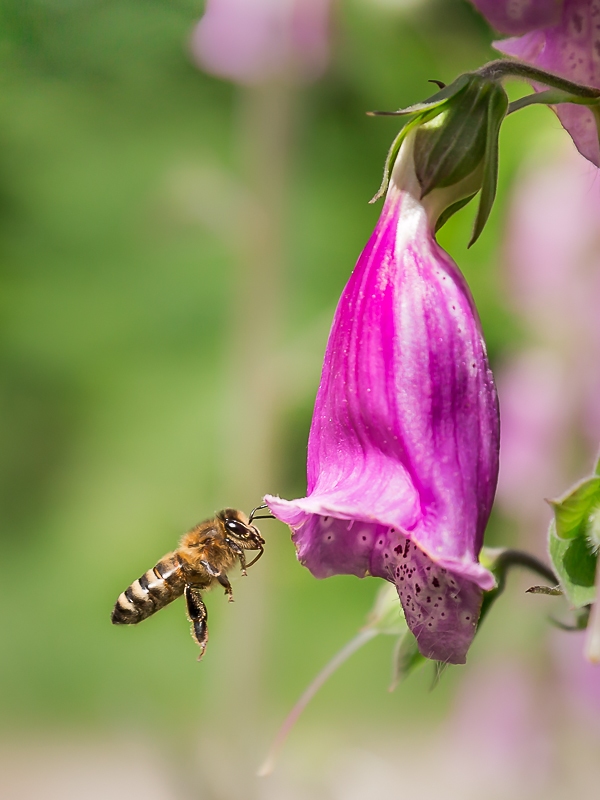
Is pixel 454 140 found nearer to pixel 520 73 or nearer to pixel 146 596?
pixel 520 73

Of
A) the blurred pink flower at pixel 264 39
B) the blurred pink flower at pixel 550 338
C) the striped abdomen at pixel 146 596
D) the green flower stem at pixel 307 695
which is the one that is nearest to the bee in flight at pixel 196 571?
the striped abdomen at pixel 146 596

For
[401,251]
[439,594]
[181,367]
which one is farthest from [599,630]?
[181,367]

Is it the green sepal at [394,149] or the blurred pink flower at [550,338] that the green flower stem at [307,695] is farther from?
the blurred pink flower at [550,338]

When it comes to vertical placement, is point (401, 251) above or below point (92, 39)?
below

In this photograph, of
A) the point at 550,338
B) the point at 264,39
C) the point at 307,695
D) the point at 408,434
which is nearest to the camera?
the point at 408,434

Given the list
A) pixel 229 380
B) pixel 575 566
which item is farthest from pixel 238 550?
pixel 229 380

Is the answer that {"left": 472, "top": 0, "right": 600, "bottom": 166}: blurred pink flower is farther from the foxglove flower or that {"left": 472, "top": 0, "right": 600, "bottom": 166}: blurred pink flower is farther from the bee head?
the bee head

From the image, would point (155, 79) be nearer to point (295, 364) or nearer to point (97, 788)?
point (295, 364)
